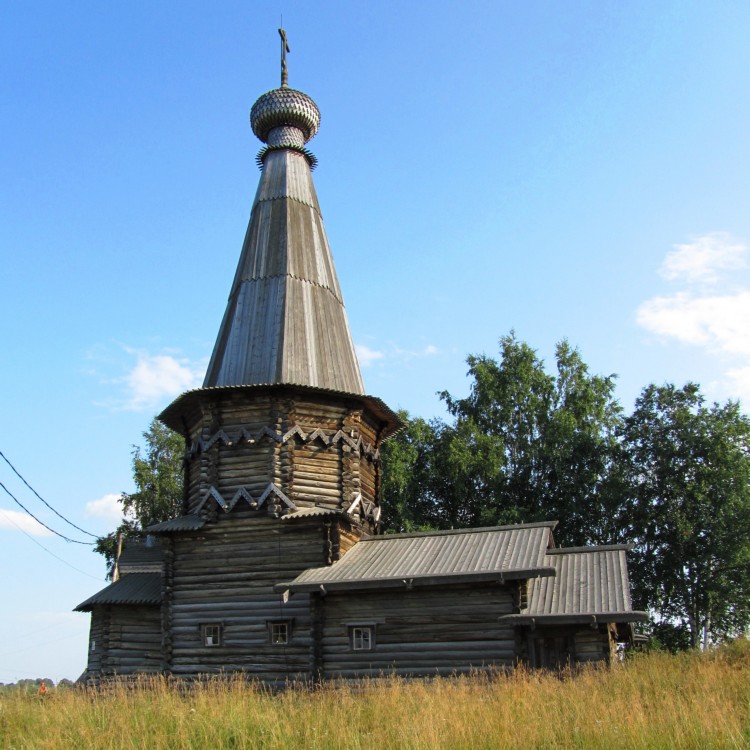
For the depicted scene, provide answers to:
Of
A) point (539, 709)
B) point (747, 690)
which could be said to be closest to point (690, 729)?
point (539, 709)

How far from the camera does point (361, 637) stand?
14875mm

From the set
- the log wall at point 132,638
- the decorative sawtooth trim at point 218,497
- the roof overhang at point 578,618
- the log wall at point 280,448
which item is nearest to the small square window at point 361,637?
the roof overhang at point 578,618

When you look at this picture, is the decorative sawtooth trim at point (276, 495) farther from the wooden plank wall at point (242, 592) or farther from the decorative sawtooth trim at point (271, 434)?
the decorative sawtooth trim at point (271, 434)

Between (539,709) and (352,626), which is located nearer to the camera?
(539,709)

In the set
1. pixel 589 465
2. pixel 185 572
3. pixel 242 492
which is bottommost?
pixel 185 572

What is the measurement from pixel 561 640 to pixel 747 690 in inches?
215

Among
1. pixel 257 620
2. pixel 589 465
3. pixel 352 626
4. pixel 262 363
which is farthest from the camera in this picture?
pixel 589 465

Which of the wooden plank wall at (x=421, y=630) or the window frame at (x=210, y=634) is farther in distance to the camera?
the window frame at (x=210, y=634)

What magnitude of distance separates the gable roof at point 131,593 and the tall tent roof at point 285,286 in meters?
5.44

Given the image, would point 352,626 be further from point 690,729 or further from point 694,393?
point 694,393

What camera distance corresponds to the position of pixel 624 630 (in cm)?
1667

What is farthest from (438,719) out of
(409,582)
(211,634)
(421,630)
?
(211,634)

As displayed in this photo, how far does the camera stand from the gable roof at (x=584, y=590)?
13117 mm

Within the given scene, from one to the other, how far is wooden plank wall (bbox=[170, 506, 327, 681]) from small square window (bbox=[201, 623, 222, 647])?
0.34ft
